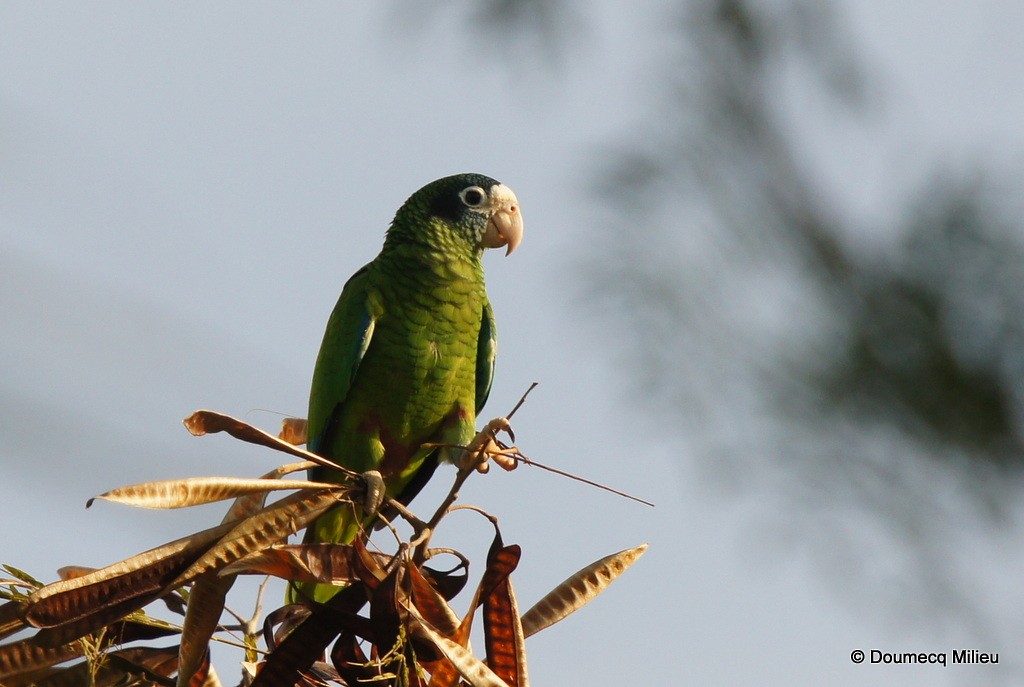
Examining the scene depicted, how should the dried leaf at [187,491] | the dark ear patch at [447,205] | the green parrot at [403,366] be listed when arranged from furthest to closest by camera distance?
the dark ear patch at [447,205]
the green parrot at [403,366]
the dried leaf at [187,491]

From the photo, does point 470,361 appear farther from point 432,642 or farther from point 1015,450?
point 1015,450

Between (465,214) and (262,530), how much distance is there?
2556 mm

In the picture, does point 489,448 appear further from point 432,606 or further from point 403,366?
point 403,366

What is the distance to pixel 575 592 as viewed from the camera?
249cm

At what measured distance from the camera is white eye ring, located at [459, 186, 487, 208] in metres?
4.69

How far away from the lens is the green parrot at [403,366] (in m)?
4.11

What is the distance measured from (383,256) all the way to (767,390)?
267 centimetres

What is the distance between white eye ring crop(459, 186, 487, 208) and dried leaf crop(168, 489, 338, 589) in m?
2.44

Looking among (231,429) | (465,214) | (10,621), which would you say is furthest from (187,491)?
(465,214)

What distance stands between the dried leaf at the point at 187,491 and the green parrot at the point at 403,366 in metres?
1.59

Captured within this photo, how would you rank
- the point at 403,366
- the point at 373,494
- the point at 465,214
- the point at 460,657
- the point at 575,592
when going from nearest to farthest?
→ the point at 460,657, the point at 575,592, the point at 373,494, the point at 403,366, the point at 465,214

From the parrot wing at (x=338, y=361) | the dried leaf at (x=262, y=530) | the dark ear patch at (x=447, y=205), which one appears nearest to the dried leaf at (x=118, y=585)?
the dried leaf at (x=262, y=530)

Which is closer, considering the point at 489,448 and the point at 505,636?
the point at 505,636

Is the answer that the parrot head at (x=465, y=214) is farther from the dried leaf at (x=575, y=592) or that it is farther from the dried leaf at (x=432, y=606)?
the dried leaf at (x=432, y=606)
